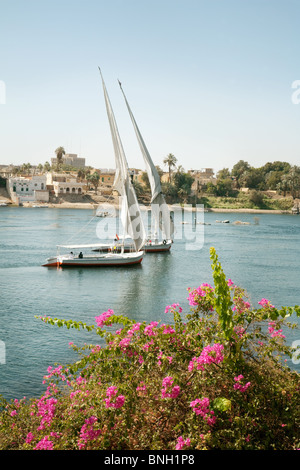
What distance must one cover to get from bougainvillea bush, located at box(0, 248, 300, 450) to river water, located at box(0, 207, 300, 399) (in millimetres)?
8531

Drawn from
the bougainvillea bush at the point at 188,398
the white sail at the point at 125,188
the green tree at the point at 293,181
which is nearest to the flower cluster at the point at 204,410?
the bougainvillea bush at the point at 188,398

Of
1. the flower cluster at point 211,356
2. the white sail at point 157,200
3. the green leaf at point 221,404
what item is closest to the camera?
the green leaf at point 221,404

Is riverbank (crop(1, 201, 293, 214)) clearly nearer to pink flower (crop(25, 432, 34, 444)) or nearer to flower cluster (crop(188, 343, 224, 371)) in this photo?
pink flower (crop(25, 432, 34, 444))

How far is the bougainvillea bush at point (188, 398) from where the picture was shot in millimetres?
7418

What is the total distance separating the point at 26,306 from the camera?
28750mm

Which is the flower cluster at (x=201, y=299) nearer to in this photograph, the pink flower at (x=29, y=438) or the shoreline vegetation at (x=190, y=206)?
the pink flower at (x=29, y=438)

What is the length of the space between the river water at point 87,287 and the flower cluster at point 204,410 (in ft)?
32.9

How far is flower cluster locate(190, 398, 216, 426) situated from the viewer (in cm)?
733

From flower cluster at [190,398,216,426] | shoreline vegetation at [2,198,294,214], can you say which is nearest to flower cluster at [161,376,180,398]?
flower cluster at [190,398,216,426]

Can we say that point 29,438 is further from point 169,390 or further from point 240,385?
point 240,385

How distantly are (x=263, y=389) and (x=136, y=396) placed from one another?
6.66 ft

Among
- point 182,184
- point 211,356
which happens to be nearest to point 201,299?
point 211,356

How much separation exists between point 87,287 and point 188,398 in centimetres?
2730

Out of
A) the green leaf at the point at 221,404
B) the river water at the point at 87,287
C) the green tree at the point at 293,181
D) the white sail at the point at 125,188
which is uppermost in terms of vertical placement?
the green tree at the point at 293,181
